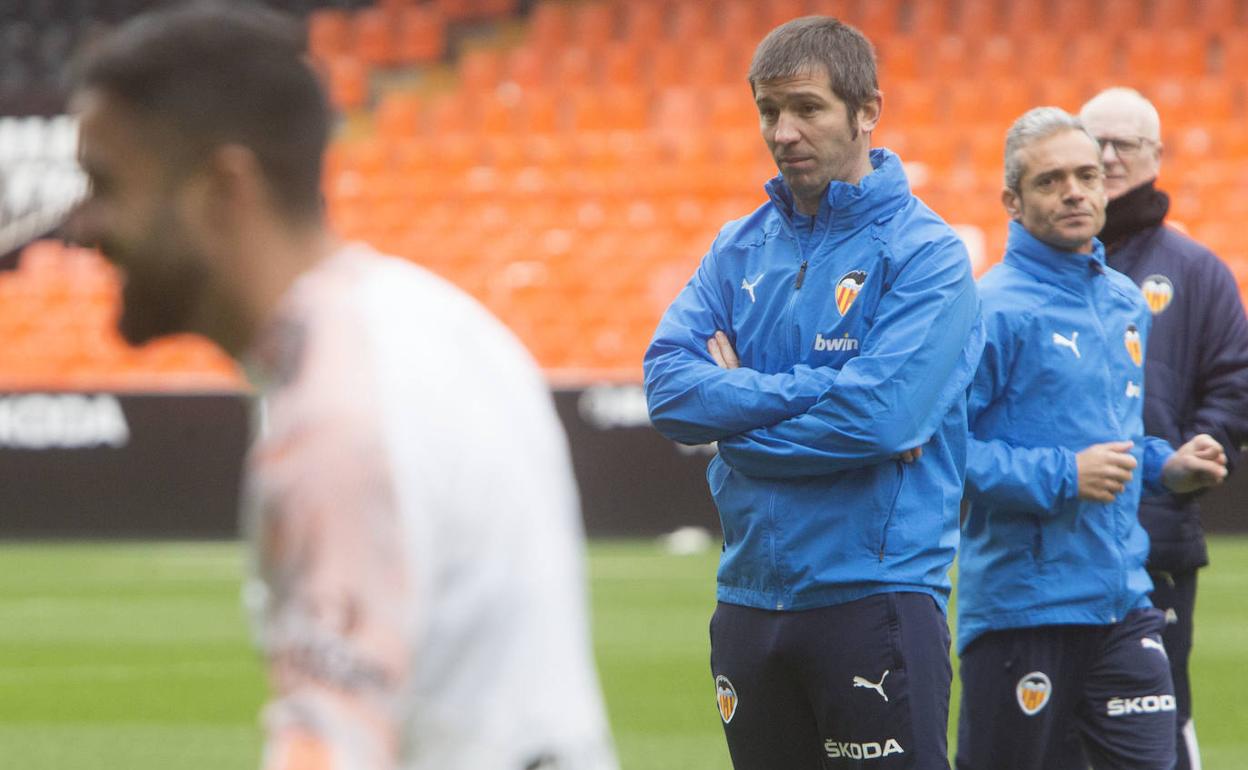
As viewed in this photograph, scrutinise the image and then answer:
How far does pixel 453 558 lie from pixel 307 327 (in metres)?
0.24

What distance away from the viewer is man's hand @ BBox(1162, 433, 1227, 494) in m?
4.66

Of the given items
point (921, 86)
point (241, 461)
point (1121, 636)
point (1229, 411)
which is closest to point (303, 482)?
point (1121, 636)

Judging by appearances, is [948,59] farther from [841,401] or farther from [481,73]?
[841,401]

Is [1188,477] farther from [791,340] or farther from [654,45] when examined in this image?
[654,45]

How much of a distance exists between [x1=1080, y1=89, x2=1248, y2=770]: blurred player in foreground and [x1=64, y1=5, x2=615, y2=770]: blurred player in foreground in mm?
3570

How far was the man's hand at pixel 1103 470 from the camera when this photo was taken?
4180mm

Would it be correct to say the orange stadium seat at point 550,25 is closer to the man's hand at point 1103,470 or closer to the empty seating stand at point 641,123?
the empty seating stand at point 641,123

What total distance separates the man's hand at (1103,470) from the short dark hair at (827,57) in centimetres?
105

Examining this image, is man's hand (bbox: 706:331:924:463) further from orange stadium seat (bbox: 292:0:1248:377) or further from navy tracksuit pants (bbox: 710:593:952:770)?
orange stadium seat (bbox: 292:0:1248:377)

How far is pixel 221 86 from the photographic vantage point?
1619mm

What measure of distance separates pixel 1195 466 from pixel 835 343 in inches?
55.3

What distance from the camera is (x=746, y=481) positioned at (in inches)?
148

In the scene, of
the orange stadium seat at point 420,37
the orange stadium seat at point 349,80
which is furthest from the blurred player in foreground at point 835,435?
the orange stadium seat at point 420,37

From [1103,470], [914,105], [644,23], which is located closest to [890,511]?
[1103,470]
